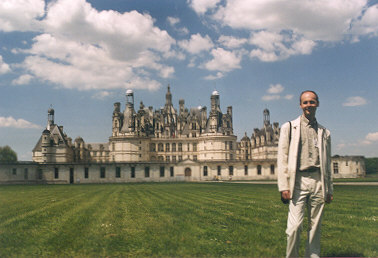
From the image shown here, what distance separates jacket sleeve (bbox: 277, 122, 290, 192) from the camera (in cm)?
591

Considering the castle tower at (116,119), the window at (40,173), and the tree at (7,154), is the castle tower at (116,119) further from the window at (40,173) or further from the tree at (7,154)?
the tree at (7,154)

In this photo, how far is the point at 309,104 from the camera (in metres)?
6.04

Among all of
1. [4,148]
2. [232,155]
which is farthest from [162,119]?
[4,148]

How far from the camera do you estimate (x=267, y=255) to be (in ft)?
21.7

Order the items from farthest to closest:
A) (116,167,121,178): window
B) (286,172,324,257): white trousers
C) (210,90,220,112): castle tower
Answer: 1. (210,90,220,112): castle tower
2. (116,167,121,178): window
3. (286,172,324,257): white trousers

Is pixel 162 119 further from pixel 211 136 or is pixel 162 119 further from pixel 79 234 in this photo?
pixel 79 234

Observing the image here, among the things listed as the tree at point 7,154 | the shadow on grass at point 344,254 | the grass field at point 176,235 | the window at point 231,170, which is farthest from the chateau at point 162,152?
the shadow on grass at point 344,254

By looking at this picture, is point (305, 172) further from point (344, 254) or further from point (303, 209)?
point (344, 254)

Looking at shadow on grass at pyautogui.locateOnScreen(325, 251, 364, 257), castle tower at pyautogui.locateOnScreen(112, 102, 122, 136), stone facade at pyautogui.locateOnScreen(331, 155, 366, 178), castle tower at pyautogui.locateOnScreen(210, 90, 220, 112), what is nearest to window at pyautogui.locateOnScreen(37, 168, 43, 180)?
castle tower at pyautogui.locateOnScreen(112, 102, 122, 136)

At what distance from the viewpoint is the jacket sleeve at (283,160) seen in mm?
5914

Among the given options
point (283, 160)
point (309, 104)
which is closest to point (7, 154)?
point (283, 160)

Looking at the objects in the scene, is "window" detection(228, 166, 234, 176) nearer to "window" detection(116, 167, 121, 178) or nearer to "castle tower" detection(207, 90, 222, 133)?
"castle tower" detection(207, 90, 222, 133)

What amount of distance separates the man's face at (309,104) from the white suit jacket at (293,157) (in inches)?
7.9

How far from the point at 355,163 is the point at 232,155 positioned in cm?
2779
